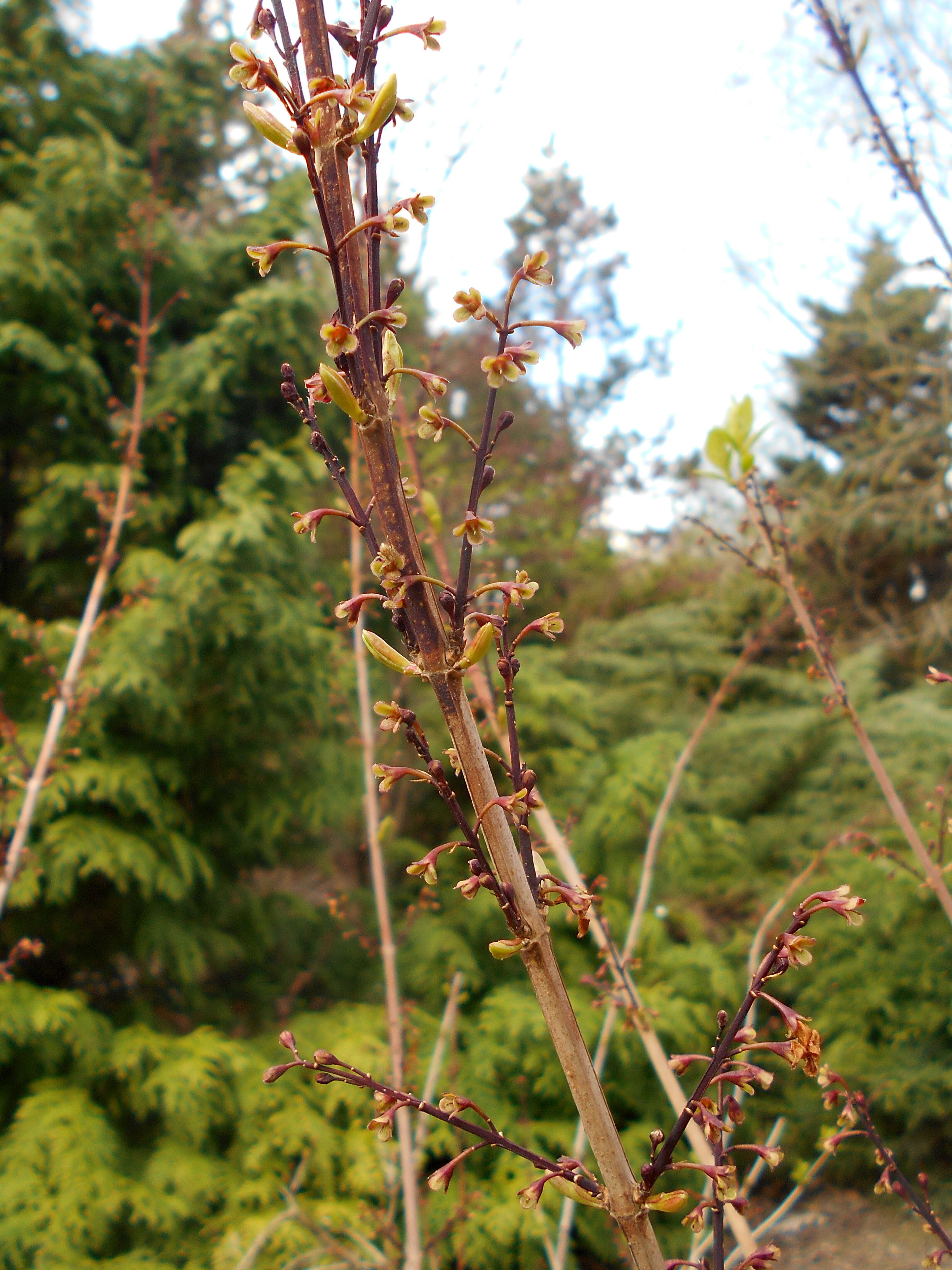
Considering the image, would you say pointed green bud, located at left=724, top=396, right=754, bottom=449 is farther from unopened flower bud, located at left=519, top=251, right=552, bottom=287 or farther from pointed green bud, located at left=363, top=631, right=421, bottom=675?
pointed green bud, located at left=363, top=631, right=421, bottom=675

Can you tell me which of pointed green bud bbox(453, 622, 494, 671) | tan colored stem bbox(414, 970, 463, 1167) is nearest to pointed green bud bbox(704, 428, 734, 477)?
pointed green bud bbox(453, 622, 494, 671)

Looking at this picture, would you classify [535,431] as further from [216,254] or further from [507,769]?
[507,769]

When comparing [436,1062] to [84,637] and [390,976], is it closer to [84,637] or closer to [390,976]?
[390,976]

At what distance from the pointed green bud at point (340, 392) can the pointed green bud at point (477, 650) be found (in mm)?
180

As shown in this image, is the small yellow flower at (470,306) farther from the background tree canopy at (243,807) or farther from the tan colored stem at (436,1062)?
the background tree canopy at (243,807)

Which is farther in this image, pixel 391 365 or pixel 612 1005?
pixel 612 1005

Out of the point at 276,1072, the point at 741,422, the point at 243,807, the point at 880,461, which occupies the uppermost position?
the point at 880,461

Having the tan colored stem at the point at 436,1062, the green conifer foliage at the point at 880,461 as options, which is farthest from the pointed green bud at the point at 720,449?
the green conifer foliage at the point at 880,461

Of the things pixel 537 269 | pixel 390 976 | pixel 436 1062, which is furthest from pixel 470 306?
pixel 390 976

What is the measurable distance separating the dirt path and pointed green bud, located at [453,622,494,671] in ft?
13.7

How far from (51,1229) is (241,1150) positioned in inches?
31.9

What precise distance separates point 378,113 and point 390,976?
202 cm

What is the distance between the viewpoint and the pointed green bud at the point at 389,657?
0.61m

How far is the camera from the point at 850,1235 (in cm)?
390
